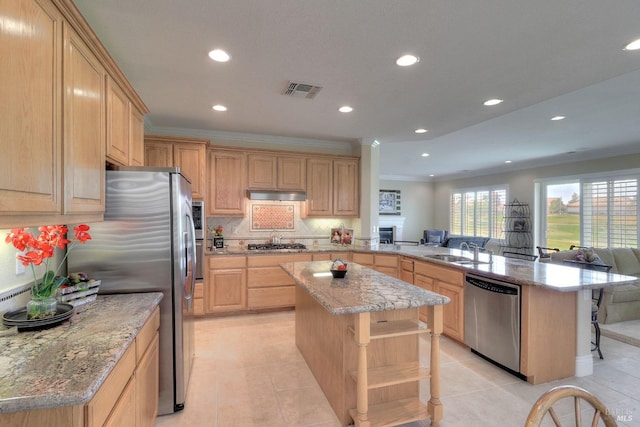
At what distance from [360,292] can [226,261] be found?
8.46ft

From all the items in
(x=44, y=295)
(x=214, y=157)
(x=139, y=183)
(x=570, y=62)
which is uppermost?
(x=570, y=62)

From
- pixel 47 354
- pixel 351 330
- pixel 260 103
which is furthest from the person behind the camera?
pixel 260 103

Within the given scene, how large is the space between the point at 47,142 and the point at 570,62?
3.37 metres

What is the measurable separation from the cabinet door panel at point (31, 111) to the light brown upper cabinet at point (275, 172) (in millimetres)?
3183

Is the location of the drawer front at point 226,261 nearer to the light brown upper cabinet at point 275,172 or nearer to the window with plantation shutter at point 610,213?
the light brown upper cabinet at point 275,172

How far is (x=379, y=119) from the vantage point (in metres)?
3.92

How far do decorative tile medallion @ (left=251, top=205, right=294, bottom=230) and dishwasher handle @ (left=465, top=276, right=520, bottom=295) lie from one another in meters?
2.78

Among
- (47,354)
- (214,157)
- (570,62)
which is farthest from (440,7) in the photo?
(214,157)

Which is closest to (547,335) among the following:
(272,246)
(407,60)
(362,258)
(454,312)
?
(454,312)

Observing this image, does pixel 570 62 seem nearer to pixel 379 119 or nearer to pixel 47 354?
pixel 379 119

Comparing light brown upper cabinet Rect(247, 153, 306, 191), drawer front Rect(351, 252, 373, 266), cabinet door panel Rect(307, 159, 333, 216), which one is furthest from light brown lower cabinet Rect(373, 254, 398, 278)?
light brown upper cabinet Rect(247, 153, 306, 191)

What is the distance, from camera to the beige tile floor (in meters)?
2.14

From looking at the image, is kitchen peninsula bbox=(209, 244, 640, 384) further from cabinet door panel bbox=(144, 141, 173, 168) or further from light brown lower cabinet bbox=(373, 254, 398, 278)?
cabinet door panel bbox=(144, 141, 173, 168)

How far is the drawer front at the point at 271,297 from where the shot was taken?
14.1 feet
